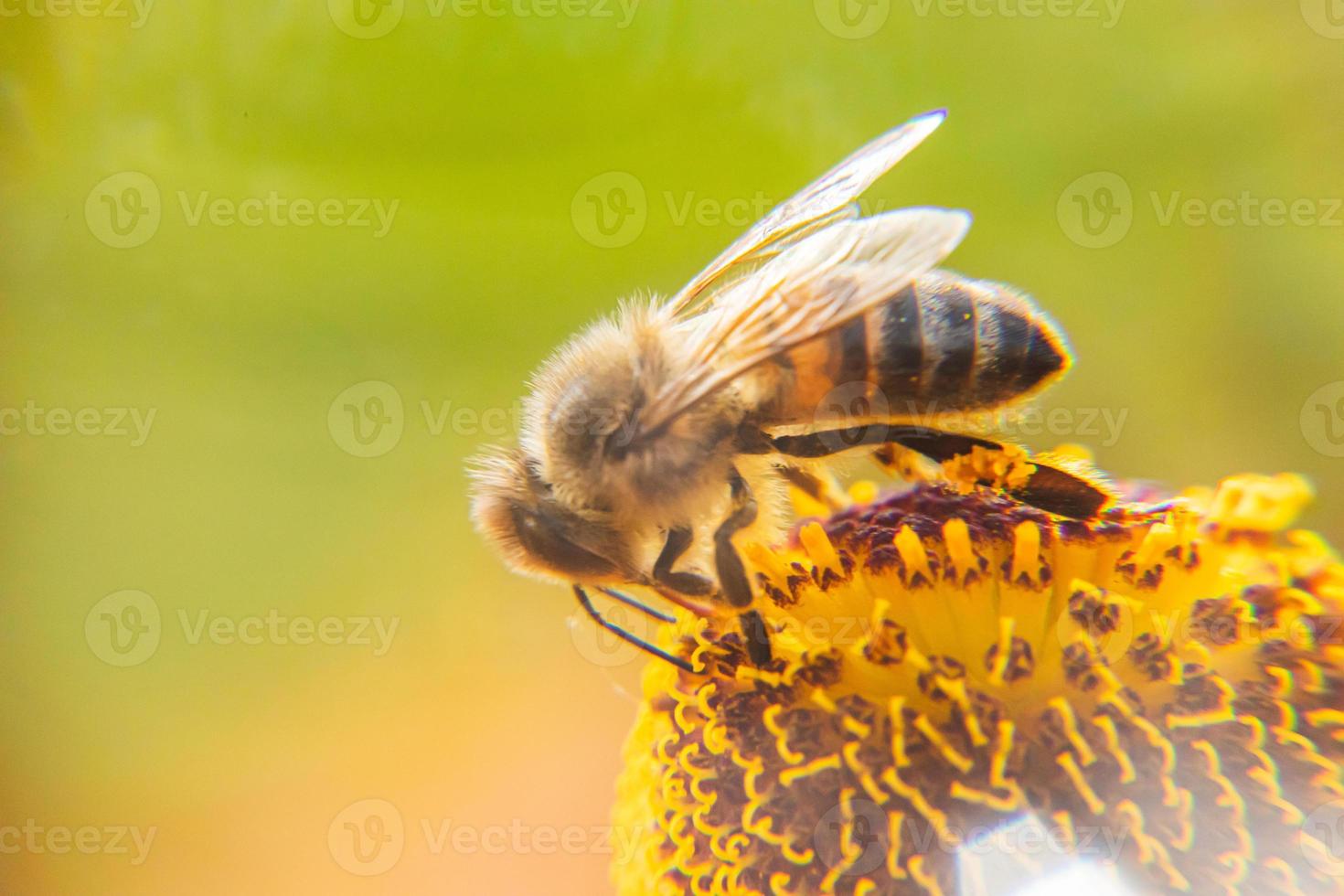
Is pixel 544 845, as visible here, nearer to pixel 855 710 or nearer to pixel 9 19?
pixel 855 710

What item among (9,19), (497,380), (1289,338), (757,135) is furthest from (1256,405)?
(9,19)

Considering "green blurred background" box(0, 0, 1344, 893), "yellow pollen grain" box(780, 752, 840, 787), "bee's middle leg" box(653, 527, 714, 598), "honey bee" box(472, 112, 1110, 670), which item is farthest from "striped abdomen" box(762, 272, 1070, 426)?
"green blurred background" box(0, 0, 1344, 893)

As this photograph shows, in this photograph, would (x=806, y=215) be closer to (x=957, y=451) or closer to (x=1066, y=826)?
(x=957, y=451)

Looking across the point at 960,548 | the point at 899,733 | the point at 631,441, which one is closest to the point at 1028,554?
the point at 960,548

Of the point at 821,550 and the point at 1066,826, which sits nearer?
the point at 1066,826

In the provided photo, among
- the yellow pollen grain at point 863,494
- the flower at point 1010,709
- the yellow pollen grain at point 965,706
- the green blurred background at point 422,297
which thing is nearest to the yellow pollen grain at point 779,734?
the flower at point 1010,709

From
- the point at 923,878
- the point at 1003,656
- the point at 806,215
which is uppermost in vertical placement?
the point at 806,215

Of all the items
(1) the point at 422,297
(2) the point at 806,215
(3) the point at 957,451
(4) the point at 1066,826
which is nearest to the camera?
(4) the point at 1066,826
